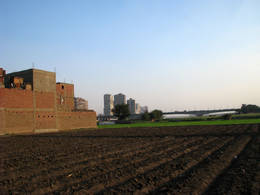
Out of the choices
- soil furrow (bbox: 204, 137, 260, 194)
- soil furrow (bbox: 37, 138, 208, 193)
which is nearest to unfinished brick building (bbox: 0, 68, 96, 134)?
soil furrow (bbox: 37, 138, 208, 193)

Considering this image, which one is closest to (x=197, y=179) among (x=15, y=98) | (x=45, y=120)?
(x=15, y=98)

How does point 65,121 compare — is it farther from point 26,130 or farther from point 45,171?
point 45,171

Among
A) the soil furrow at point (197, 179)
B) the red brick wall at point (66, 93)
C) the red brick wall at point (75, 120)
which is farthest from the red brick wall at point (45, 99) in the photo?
the soil furrow at point (197, 179)

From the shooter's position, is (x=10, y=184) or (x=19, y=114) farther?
(x=19, y=114)

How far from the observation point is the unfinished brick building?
3778cm

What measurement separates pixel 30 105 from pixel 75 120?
15.1m

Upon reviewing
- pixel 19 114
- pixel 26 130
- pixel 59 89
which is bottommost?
pixel 26 130

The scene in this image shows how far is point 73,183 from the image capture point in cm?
768

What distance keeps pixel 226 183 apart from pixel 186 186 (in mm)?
1409

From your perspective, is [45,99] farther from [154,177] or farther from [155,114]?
[155,114]

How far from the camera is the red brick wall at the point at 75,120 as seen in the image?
5061cm

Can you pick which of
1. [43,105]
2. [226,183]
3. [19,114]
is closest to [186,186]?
[226,183]

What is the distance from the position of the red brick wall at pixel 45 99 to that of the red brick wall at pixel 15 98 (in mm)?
1682

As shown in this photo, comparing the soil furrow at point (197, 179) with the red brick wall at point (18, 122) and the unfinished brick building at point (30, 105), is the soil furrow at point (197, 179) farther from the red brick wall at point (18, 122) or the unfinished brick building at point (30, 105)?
the red brick wall at point (18, 122)
